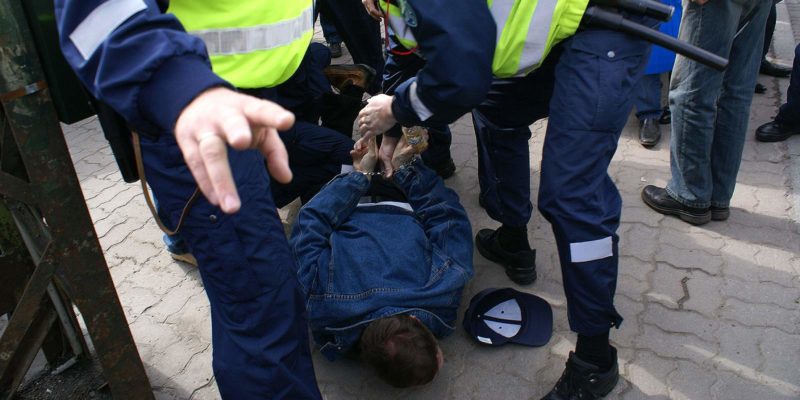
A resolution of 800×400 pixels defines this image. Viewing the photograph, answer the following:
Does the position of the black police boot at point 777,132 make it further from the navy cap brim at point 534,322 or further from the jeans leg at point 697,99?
the navy cap brim at point 534,322

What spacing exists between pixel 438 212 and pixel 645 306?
91cm

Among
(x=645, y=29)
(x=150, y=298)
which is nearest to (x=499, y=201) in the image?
(x=645, y=29)

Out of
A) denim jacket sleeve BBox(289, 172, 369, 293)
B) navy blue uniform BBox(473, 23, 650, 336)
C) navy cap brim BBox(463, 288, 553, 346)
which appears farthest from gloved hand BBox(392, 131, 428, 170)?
navy blue uniform BBox(473, 23, 650, 336)

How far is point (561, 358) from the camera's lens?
7.13ft

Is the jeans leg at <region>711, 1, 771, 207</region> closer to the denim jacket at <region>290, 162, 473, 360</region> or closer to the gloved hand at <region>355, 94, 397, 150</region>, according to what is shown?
the denim jacket at <region>290, 162, 473, 360</region>

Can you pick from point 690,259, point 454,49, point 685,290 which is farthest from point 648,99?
point 454,49

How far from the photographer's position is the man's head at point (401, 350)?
189 cm

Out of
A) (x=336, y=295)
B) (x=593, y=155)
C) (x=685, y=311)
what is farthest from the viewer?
(x=685, y=311)

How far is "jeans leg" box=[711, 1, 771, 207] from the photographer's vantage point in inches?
93.7

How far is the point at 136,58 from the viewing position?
1069 millimetres

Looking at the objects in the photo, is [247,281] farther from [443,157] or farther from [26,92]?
[443,157]

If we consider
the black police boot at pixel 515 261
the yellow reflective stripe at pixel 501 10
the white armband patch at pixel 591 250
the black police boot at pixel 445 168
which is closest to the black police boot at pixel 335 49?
the black police boot at pixel 445 168

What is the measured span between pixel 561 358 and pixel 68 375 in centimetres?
183

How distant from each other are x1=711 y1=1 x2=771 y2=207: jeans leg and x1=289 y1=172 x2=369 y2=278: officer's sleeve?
1.58m
